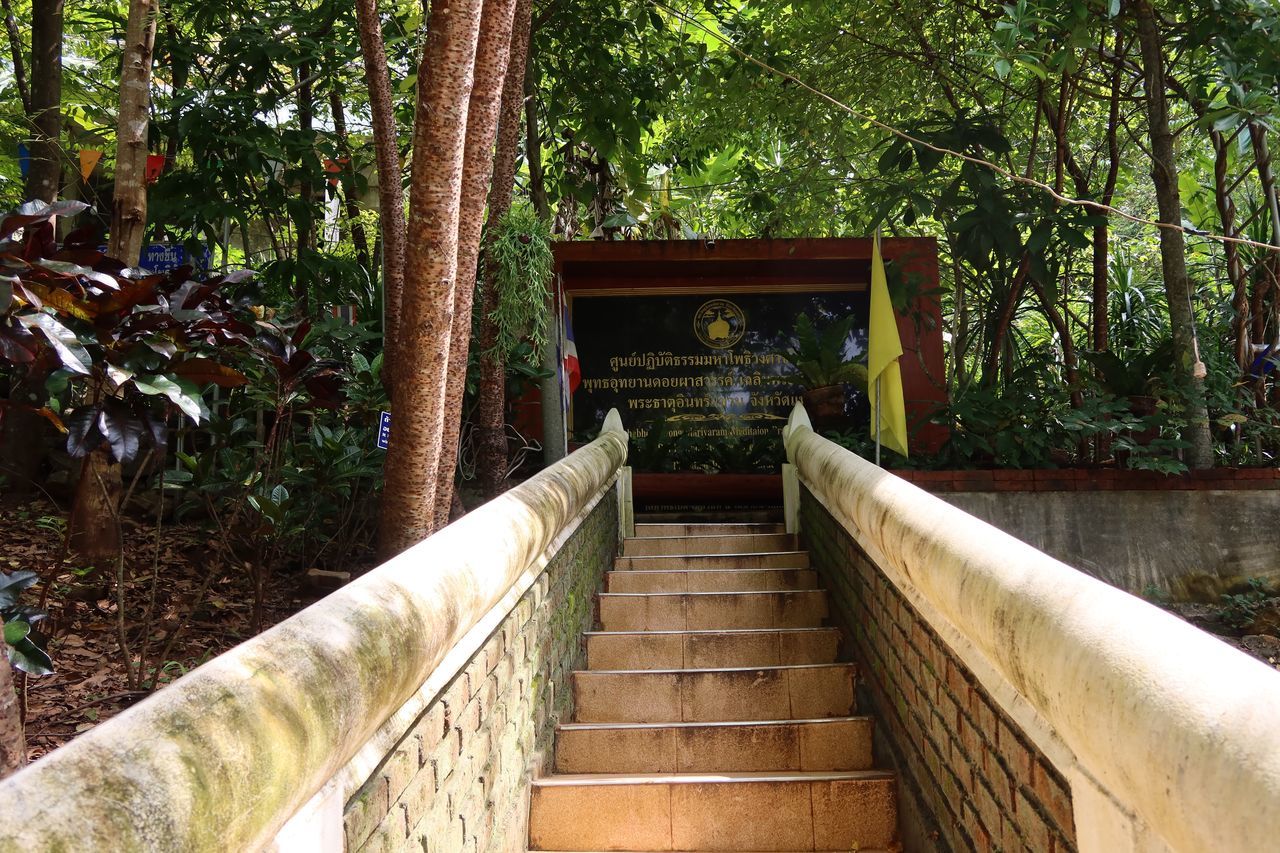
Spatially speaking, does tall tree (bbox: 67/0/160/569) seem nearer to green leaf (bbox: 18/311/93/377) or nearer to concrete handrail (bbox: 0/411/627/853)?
green leaf (bbox: 18/311/93/377)

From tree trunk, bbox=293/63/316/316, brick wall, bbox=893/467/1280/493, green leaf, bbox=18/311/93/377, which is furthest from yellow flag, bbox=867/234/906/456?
green leaf, bbox=18/311/93/377

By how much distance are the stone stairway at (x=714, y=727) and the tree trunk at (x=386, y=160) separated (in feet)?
5.91

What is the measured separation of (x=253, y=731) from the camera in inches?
52.1

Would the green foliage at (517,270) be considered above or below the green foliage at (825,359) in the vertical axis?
above

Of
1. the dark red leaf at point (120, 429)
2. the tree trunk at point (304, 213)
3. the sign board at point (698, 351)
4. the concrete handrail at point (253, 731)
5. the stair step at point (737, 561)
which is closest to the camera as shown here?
the concrete handrail at point (253, 731)

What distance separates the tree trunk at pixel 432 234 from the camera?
3361 millimetres

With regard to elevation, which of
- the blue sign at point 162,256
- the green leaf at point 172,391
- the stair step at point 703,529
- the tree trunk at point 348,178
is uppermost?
the tree trunk at point 348,178

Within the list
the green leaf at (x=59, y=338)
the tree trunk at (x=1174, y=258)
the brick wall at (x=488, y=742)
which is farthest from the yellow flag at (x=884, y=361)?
the green leaf at (x=59, y=338)

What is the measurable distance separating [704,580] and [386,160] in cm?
308

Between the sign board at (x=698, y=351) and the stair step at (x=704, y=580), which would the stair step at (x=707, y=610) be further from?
the sign board at (x=698, y=351)

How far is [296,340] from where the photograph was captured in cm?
475

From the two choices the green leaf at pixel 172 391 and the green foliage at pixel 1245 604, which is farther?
the green foliage at pixel 1245 604

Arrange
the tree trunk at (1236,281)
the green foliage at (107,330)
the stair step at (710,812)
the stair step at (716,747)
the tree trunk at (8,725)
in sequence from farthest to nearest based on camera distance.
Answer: the tree trunk at (1236,281) < the stair step at (716,747) < the stair step at (710,812) < the green foliage at (107,330) < the tree trunk at (8,725)

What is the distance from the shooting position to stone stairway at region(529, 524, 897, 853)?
3602mm
